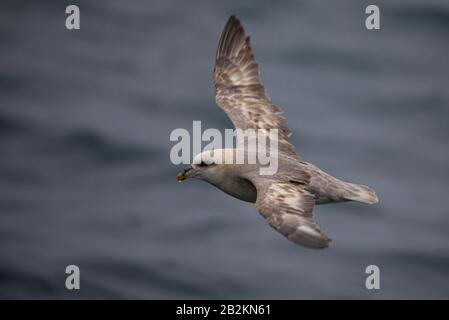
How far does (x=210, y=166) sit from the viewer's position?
419 inches

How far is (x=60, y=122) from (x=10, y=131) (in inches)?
40.3

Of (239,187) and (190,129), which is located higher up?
(190,129)

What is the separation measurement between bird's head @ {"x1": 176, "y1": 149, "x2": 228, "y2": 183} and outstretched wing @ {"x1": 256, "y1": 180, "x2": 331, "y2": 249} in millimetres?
640

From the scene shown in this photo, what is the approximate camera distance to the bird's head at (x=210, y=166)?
10.6 meters

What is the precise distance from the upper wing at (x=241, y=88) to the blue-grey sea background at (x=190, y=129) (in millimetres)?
4191

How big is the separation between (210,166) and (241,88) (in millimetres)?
1920

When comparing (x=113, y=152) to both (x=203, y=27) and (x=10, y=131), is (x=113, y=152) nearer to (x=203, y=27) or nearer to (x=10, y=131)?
(x=10, y=131)

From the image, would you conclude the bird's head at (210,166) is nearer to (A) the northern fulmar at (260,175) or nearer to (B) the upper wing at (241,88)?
(A) the northern fulmar at (260,175)

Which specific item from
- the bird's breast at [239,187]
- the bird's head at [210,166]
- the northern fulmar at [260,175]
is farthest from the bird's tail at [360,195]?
the bird's head at [210,166]

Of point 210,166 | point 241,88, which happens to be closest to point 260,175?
point 210,166

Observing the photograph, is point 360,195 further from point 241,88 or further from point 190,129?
point 190,129

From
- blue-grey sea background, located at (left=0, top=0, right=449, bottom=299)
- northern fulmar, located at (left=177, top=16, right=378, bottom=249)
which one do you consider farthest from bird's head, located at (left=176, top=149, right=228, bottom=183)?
blue-grey sea background, located at (left=0, top=0, right=449, bottom=299)

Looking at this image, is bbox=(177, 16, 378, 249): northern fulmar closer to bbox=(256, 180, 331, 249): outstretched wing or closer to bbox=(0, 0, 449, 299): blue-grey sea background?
bbox=(256, 180, 331, 249): outstretched wing
